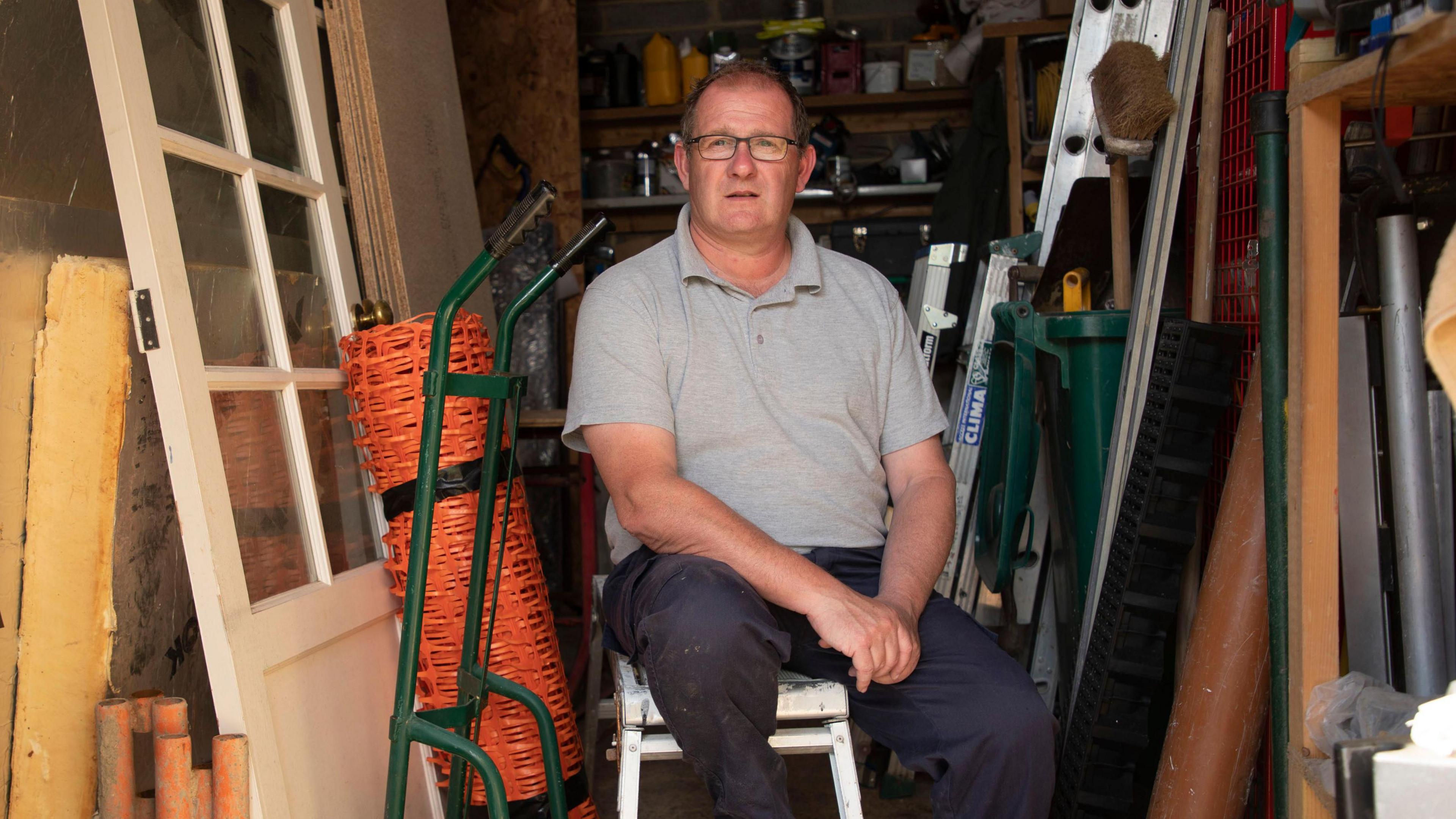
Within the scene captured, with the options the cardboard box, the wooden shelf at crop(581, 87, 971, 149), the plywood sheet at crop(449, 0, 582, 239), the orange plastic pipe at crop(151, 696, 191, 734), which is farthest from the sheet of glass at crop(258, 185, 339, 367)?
the cardboard box

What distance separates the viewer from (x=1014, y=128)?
3.48 m

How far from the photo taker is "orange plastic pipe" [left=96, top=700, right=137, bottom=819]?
4.68ft

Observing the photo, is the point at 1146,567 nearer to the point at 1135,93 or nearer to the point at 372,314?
the point at 1135,93

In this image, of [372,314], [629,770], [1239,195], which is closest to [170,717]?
[629,770]

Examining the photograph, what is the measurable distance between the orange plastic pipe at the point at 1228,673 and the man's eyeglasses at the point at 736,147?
843mm

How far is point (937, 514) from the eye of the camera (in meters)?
1.70

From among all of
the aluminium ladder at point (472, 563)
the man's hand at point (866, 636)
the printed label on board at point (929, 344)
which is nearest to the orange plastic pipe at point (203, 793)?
the aluminium ladder at point (472, 563)

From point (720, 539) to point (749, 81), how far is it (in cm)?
81

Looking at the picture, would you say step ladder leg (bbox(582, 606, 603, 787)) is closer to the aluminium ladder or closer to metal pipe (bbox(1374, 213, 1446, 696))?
the aluminium ladder

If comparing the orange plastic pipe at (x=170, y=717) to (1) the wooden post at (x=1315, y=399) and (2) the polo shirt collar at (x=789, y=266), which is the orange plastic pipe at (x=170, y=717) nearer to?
(2) the polo shirt collar at (x=789, y=266)

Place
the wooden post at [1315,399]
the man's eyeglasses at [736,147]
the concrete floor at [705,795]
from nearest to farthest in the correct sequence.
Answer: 1. the wooden post at [1315,399]
2. the man's eyeglasses at [736,147]
3. the concrete floor at [705,795]

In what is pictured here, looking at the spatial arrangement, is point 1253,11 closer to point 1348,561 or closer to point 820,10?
point 1348,561

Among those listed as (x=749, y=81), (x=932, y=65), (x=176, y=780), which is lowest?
(x=176, y=780)

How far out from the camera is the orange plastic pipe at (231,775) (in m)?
1.34
